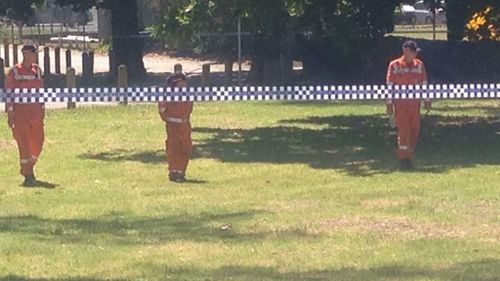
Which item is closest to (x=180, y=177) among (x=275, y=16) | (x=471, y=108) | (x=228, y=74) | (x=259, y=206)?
(x=259, y=206)

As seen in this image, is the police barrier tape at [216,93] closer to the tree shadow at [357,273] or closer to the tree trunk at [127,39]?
the tree shadow at [357,273]

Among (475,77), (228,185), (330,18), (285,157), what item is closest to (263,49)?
(475,77)

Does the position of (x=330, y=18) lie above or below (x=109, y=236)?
above

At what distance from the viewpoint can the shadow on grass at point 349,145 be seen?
61.2ft

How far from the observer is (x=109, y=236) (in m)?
12.5

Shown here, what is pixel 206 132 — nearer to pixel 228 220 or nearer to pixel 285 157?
pixel 285 157

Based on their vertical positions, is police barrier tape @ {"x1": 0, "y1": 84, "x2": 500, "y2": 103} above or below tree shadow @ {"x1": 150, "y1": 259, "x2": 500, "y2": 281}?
above

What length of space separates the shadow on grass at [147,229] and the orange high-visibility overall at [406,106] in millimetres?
3827

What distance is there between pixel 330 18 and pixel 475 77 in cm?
1222

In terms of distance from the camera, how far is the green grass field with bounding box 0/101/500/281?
35.7ft

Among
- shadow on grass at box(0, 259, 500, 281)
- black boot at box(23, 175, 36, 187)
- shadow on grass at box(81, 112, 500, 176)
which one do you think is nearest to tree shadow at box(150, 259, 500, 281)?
shadow on grass at box(0, 259, 500, 281)

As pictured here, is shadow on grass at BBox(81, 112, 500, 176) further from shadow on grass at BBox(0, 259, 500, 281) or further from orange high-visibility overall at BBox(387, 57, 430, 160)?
shadow on grass at BBox(0, 259, 500, 281)

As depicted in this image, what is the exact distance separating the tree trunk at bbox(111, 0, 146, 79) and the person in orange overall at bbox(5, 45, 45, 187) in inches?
924

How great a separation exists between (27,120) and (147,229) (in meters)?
4.06
